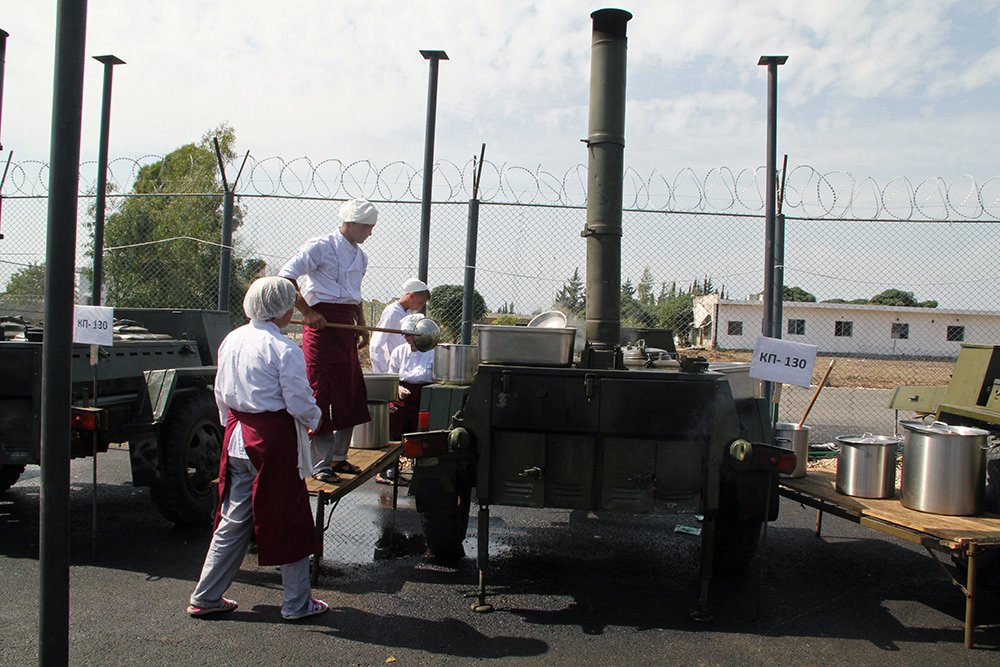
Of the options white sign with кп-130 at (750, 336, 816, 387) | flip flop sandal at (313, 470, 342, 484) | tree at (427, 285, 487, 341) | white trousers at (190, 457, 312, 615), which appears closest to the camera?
white trousers at (190, 457, 312, 615)

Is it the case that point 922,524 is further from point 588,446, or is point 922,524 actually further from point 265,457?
point 265,457

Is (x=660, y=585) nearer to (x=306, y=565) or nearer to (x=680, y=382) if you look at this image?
(x=680, y=382)

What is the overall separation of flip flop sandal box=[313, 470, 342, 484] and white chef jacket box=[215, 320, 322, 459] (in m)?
0.82

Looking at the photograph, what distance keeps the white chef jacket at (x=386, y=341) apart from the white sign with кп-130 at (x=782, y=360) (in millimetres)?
3107

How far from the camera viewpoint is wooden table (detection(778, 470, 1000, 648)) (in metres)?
3.97

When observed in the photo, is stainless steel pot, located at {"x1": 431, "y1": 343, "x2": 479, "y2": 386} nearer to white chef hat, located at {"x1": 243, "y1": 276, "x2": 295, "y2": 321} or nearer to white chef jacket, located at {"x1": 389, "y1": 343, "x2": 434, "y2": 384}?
white chef jacket, located at {"x1": 389, "y1": 343, "x2": 434, "y2": 384}

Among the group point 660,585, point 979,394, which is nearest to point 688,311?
point 979,394

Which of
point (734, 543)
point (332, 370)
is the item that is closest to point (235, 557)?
point (332, 370)

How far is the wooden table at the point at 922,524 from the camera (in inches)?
156

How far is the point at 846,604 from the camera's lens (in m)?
4.68

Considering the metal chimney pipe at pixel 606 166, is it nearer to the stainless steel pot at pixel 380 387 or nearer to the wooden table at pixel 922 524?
the wooden table at pixel 922 524

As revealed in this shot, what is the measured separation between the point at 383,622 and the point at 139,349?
10.6 ft

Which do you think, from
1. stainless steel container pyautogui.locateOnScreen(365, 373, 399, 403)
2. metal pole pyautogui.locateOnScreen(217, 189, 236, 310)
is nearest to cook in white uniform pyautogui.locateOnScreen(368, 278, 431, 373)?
stainless steel container pyautogui.locateOnScreen(365, 373, 399, 403)

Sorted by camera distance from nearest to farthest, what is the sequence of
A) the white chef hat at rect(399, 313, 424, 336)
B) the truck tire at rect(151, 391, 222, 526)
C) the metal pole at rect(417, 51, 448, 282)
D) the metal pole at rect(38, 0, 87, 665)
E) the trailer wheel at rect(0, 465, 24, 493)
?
the metal pole at rect(38, 0, 87, 665) → the truck tire at rect(151, 391, 222, 526) → the white chef hat at rect(399, 313, 424, 336) → the trailer wheel at rect(0, 465, 24, 493) → the metal pole at rect(417, 51, 448, 282)
